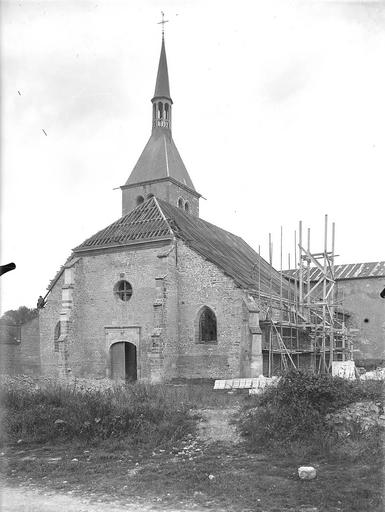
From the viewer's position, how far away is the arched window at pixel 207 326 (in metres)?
21.0

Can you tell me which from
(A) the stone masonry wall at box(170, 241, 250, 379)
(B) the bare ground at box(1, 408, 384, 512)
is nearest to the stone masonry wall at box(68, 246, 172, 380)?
(A) the stone masonry wall at box(170, 241, 250, 379)

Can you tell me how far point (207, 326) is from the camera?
21328 millimetres

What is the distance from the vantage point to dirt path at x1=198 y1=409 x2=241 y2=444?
9805 millimetres

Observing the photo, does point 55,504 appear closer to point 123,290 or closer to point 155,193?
point 123,290

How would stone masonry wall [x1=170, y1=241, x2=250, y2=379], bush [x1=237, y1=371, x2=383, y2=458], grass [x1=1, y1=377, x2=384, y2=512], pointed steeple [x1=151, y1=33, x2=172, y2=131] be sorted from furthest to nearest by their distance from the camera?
1. pointed steeple [x1=151, y1=33, x2=172, y2=131]
2. stone masonry wall [x1=170, y1=241, x2=250, y2=379]
3. bush [x1=237, y1=371, x2=383, y2=458]
4. grass [x1=1, y1=377, x2=384, y2=512]

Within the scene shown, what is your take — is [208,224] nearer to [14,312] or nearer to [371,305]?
[371,305]

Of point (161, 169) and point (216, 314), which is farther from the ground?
point (161, 169)

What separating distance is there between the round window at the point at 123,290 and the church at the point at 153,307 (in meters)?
0.05

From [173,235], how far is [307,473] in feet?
49.6

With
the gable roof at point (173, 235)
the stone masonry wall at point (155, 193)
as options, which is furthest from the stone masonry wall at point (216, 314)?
the stone masonry wall at point (155, 193)

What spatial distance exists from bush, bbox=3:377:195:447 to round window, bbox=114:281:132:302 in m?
10.6

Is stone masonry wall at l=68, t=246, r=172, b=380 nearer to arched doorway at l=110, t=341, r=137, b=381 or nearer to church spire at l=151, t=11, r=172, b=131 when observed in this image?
arched doorway at l=110, t=341, r=137, b=381

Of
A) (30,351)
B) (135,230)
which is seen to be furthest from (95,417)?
(30,351)

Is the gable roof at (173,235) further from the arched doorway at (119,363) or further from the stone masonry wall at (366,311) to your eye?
the stone masonry wall at (366,311)
